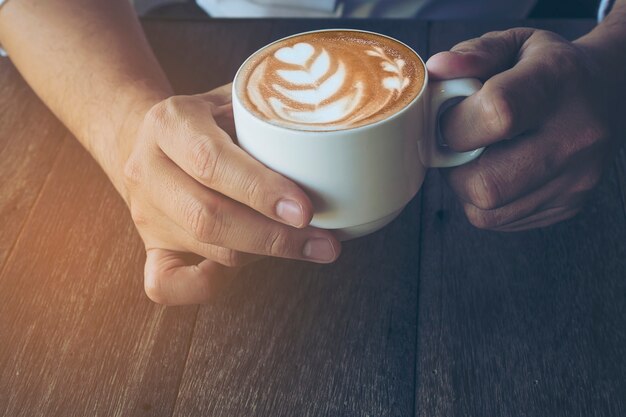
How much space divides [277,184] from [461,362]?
23 cm

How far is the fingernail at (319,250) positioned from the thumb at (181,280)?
0.10 meters

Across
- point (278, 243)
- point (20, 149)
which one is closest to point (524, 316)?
point (278, 243)

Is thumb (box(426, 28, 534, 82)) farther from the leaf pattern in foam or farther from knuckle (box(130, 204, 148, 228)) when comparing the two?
knuckle (box(130, 204, 148, 228))

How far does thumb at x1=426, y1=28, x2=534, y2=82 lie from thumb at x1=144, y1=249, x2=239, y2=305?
275 mm

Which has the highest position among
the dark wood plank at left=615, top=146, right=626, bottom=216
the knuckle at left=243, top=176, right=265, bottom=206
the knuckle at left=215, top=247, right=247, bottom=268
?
the knuckle at left=243, top=176, right=265, bottom=206

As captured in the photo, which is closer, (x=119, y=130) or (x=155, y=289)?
(x=155, y=289)


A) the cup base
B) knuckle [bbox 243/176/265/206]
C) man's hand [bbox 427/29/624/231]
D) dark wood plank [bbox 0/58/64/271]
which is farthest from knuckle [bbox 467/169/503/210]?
dark wood plank [bbox 0/58/64/271]

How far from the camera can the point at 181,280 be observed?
661 millimetres

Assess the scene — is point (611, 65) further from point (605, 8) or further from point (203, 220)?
point (203, 220)

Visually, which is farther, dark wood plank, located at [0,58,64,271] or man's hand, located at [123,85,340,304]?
dark wood plank, located at [0,58,64,271]

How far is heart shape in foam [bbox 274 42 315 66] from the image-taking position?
629 mm

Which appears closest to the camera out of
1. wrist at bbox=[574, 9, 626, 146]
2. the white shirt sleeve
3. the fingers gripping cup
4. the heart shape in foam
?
the fingers gripping cup

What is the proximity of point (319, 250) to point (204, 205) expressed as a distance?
0.11m

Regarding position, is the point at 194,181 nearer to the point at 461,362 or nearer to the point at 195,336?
the point at 195,336
